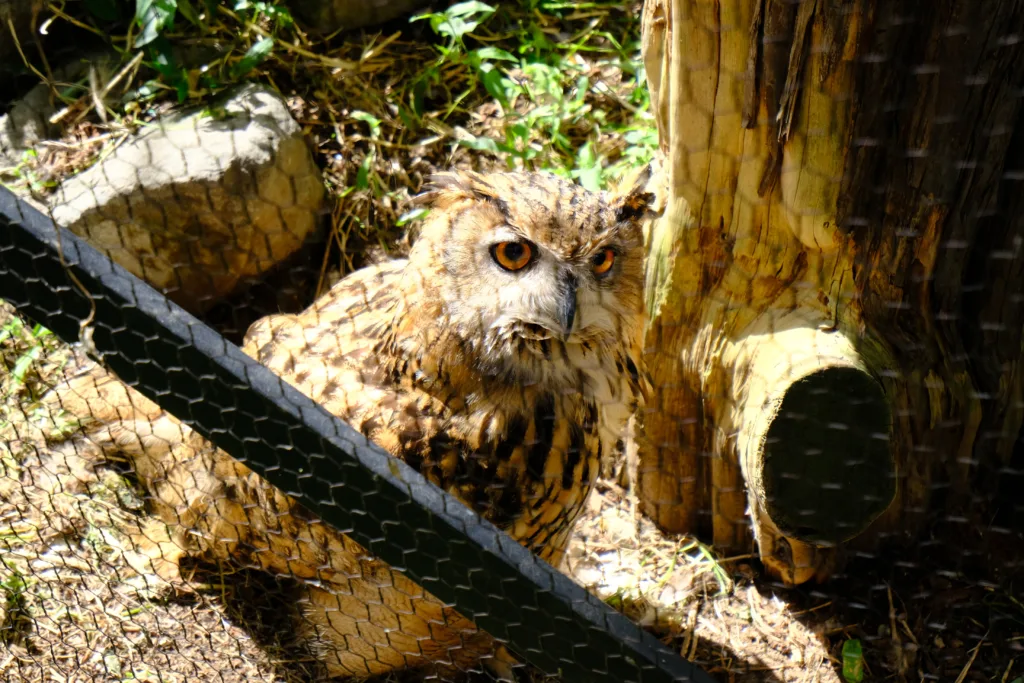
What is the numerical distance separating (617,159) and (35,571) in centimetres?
191

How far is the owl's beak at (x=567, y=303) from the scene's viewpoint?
157 cm

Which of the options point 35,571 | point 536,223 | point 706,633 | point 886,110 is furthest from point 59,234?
point 706,633

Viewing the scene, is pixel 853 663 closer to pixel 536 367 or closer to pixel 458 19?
pixel 536 367

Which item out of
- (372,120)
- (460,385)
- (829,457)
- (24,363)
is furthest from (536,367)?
(24,363)

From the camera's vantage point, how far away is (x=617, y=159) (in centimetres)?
268

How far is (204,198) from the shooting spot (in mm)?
2461

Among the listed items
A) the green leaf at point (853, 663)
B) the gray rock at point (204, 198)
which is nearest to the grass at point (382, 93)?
the gray rock at point (204, 198)

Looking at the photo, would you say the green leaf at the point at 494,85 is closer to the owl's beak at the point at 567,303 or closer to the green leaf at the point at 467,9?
the green leaf at the point at 467,9

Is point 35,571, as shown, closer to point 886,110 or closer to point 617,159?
point 617,159

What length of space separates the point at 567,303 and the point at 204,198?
4.38 feet

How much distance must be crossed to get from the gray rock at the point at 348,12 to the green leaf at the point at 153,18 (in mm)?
481

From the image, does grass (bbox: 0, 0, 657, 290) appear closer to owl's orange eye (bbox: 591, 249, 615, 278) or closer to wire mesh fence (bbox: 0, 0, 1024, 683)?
wire mesh fence (bbox: 0, 0, 1024, 683)

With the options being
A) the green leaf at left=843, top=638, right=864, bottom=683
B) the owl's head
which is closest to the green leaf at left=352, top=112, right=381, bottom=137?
the owl's head

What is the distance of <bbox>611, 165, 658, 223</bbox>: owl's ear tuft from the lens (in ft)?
5.36
